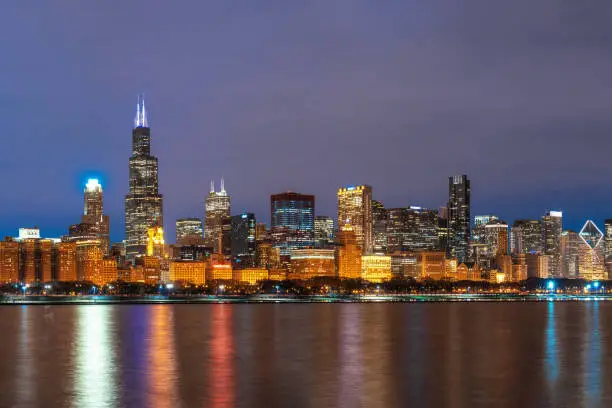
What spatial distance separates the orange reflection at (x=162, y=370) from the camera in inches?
1585

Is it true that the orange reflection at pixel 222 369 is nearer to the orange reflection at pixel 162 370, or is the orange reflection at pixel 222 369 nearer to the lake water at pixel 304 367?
the lake water at pixel 304 367

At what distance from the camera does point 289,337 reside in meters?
80.6

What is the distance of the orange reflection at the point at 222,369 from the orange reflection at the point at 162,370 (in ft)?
6.54

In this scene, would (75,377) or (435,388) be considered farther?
(75,377)

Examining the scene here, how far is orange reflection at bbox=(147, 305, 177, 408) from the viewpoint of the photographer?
40.2m

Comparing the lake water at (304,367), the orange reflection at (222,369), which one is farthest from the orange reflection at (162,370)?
the orange reflection at (222,369)

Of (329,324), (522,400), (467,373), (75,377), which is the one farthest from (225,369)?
(329,324)

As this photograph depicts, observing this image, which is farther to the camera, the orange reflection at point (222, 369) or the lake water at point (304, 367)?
the lake water at point (304, 367)

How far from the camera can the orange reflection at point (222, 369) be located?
40200 mm

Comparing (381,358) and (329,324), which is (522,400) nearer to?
(381,358)

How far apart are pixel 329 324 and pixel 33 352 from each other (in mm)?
43398

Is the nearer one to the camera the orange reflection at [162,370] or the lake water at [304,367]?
the orange reflection at [162,370]

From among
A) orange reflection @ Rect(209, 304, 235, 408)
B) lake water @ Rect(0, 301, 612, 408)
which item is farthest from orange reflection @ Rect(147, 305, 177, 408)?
orange reflection @ Rect(209, 304, 235, 408)

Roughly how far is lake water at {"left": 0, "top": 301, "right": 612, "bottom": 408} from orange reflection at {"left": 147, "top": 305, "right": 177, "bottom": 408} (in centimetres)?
7
